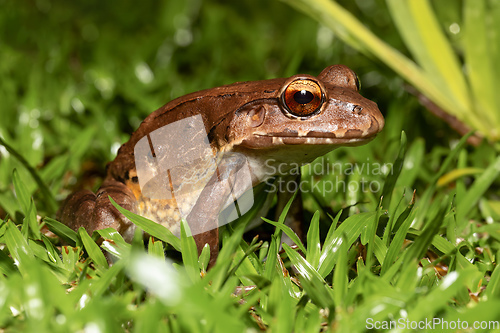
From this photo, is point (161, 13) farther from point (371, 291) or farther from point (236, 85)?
point (371, 291)

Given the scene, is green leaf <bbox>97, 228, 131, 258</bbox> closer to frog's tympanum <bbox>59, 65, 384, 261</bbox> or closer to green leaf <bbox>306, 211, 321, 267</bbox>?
frog's tympanum <bbox>59, 65, 384, 261</bbox>

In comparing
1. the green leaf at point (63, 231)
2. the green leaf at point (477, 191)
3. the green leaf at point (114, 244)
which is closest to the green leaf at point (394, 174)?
→ the green leaf at point (477, 191)

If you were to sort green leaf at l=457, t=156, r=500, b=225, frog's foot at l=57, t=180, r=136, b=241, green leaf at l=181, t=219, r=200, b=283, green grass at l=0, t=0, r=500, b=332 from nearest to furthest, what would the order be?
green grass at l=0, t=0, r=500, b=332 < green leaf at l=181, t=219, r=200, b=283 < frog's foot at l=57, t=180, r=136, b=241 < green leaf at l=457, t=156, r=500, b=225

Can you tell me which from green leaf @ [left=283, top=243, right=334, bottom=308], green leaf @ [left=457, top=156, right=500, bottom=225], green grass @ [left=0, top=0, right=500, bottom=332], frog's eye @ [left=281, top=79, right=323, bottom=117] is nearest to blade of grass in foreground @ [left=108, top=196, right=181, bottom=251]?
green grass @ [left=0, top=0, right=500, bottom=332]

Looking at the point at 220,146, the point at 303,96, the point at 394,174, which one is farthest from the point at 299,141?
the point at 394,174

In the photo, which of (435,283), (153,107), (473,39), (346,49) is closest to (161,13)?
(346,49)

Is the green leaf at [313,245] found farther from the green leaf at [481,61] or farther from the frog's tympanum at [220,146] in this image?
the green leaf at [481,61]
